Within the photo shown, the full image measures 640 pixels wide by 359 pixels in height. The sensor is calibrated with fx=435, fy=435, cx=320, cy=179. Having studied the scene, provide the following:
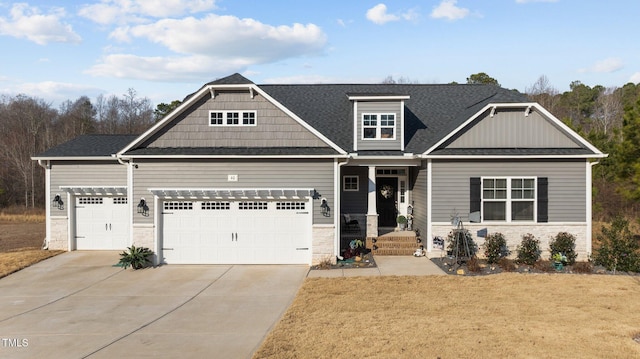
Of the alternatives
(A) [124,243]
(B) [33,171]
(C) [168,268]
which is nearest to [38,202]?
(B) [33,171]

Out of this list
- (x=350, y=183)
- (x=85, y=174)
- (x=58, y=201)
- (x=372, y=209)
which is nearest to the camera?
(x=372, y=209)

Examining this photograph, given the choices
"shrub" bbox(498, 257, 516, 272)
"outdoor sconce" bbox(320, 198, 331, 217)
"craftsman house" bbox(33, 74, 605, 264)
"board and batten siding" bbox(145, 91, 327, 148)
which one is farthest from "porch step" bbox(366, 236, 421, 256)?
"board and batten siding" bbox(145, 91, 327, 148)

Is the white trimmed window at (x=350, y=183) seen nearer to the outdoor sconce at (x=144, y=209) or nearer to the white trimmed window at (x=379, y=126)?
the white trimmed window at (x=379, y=126)

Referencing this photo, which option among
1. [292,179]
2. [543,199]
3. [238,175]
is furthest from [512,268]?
[238,175]

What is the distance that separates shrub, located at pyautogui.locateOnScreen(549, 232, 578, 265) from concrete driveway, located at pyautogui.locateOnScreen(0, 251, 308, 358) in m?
8.41

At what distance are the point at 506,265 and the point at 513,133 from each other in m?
4.62

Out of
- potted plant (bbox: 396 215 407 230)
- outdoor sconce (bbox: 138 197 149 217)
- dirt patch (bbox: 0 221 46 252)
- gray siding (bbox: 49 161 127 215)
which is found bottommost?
dirt patch (bbox: 0 221 46 252)

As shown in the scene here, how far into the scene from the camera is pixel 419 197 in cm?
1639

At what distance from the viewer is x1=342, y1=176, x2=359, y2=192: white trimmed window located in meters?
17.5

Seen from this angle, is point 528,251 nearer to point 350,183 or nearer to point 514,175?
point 514,175

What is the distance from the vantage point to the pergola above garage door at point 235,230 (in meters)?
14.8

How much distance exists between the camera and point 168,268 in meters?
14.4

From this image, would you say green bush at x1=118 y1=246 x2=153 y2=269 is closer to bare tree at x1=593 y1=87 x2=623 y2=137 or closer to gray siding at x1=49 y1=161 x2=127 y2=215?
gray siding at x1=49 y1=161 x2=127 y2=215

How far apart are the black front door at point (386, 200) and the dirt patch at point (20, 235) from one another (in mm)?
14292
